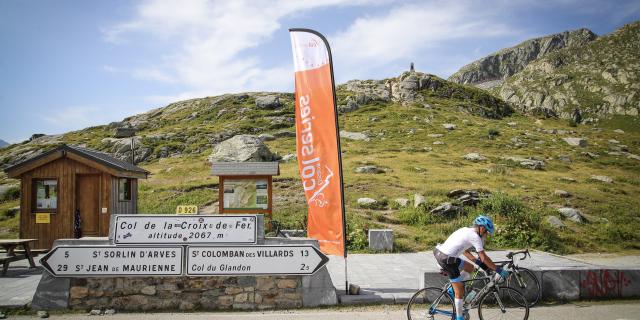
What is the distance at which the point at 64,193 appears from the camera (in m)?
15.4

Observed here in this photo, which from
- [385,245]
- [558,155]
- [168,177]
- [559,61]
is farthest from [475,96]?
[559,61]

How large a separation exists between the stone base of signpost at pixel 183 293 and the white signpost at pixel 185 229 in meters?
0.79

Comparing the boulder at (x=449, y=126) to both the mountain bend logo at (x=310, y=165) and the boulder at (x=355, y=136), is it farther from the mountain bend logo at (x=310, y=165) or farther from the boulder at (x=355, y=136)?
the mountain bend logo at (x=310, y=165)

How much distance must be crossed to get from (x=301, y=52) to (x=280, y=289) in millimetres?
5538

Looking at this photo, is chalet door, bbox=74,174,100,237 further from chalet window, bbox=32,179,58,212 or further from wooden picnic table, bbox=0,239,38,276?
wooden picnic table, bbox=0,239,38,276

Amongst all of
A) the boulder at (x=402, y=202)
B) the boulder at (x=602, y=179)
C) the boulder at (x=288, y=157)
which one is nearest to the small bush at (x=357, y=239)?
the boulder at (x=402, y=202)

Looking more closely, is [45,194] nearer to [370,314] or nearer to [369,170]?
[370,314]

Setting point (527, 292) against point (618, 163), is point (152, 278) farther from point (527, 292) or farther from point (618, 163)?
point (618, 163)

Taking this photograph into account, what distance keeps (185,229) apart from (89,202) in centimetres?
895

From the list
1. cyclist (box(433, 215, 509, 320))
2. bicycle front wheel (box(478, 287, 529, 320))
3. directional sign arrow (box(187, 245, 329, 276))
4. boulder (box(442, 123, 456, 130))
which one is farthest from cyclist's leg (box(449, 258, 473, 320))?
boulder (box(442, 123, 456, 130))

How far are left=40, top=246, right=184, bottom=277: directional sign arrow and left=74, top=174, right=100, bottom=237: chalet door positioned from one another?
25.0 ft

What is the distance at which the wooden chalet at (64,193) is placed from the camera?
15.2 m

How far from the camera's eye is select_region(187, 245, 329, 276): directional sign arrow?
28.4 feet

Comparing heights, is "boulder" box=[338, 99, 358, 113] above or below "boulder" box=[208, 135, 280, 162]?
above
